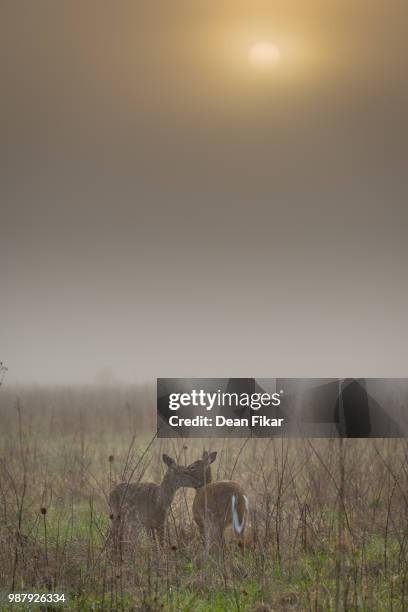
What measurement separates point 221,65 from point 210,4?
0.24m

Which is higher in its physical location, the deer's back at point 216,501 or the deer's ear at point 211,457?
the deer's ear at point 211,457

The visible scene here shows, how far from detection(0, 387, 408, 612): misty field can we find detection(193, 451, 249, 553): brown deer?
0.15 ft

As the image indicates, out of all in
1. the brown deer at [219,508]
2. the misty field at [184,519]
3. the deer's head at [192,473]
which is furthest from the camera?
the deer's head at [192,473]

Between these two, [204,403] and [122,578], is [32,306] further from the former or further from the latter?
[122,578]

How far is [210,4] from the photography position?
2.97 meters

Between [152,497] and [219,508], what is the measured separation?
0.25 metres

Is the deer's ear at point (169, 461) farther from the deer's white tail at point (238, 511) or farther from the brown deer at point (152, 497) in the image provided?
the deer's white tail at point (238, 511)

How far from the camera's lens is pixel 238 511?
2.61 metres

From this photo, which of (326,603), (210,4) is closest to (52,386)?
(326,603)

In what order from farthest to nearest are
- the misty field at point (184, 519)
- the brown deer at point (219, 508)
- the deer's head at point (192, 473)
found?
1. the deer's head at point (192, 473)
2. the brown deer at point (219, 508)
3. the misty field at point (184, 519)

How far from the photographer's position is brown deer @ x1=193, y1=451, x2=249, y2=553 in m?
2.54

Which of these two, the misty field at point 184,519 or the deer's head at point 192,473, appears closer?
the misty field at point 184,519

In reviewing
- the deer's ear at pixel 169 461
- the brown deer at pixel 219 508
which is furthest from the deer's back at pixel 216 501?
the deer's ear at pixel 169 461

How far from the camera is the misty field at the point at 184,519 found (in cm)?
229
